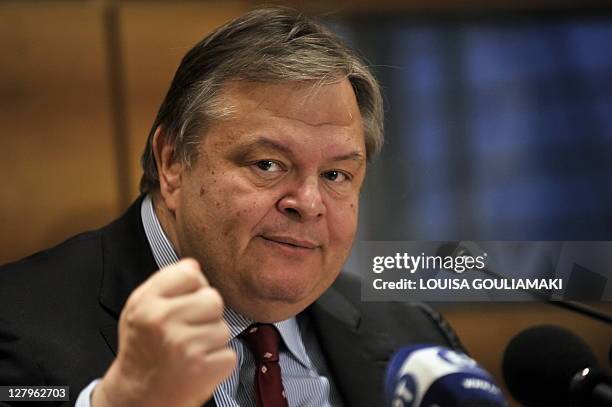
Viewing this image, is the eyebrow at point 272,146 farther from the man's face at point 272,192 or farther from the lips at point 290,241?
the lips at point 290,241

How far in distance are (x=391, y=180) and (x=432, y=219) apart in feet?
0.34

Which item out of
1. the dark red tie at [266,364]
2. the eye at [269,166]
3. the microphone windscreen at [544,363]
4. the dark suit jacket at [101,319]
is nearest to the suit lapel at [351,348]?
the dark suit jacket at [101,319]

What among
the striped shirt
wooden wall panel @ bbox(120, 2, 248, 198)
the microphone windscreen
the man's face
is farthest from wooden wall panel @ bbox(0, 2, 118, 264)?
the microphone windscreen

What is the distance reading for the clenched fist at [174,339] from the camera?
996mm

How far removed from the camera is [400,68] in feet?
5.22

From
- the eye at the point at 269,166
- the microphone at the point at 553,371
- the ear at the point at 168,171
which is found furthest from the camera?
the ear at the point at 168,171

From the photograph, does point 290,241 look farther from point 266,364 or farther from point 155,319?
point 155,319

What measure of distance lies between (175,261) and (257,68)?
375 mm

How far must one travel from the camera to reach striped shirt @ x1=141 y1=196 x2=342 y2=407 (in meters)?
1.47

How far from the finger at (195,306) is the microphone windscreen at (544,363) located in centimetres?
64

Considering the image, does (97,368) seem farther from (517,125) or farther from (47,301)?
(517,125)

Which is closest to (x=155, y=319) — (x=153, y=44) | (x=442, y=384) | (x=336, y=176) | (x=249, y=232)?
(x=442, y=384)

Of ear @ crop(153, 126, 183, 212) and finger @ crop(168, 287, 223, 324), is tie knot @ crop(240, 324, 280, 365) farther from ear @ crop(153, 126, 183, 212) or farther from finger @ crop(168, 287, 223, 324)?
finger @ crop(168, 287, 223, 324)

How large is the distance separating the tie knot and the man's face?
3 cm
